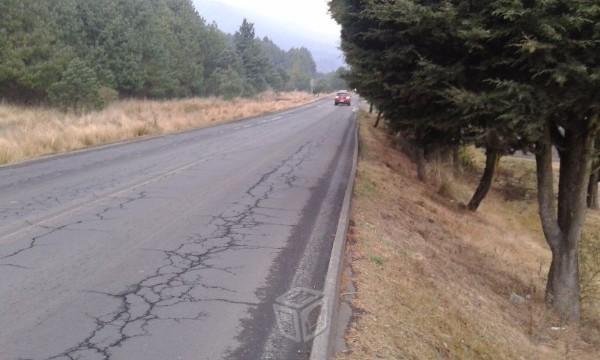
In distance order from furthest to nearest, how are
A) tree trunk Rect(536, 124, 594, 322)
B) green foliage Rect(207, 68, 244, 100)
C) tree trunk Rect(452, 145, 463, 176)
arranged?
1. green foliage Rect(207, 68, 244, 100)
2. tree trunk Rect(452, 145, 463, 176)
3. tree trunk Rect(536, 124, 594, 322)

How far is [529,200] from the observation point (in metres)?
23.2

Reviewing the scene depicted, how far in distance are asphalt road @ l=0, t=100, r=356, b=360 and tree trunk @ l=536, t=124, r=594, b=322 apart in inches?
139

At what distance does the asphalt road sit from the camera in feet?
14.5

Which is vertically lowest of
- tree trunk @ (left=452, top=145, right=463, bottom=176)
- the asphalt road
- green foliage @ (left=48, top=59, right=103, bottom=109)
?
tree trunk @ (left=452, top=145, right=463, bottom=176)

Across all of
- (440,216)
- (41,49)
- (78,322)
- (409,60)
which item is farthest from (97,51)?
(78,322)

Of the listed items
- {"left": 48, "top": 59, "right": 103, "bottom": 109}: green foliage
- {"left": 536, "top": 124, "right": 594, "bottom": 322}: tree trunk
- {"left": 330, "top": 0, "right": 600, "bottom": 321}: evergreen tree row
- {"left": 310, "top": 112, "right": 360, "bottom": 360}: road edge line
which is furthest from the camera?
{"left": 48, "top": 59, "right": 103, "bottom": 109}: green foliage

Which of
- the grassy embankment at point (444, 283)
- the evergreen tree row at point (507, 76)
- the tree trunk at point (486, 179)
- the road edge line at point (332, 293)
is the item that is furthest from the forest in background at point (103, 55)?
the road edge line at point (332, 293)

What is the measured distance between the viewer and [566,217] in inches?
368

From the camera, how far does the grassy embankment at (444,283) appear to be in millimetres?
5262

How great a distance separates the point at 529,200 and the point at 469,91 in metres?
17.2

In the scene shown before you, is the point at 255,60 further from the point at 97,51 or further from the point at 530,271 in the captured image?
the point at 530,271

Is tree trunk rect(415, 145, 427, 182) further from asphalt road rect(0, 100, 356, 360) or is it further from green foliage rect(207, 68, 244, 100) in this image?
green foliage rect(207, 68, 244, 100)

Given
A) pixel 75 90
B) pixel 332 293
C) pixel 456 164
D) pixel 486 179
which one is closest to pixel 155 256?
pixel 332 293

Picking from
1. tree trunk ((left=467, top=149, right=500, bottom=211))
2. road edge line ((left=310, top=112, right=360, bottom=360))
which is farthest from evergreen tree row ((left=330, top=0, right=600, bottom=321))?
tree trunk ((left=467, top=149, right=500, bottom=211))
